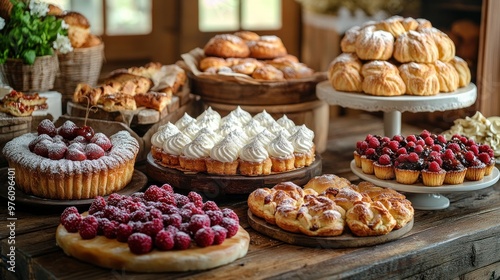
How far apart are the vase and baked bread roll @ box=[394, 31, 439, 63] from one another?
5.35 feet

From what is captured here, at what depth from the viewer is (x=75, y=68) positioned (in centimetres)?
388

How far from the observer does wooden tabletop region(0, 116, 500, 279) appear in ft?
7.73

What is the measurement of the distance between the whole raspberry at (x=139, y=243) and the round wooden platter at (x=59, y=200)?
1.79ft

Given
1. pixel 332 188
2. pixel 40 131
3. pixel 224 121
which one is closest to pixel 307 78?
Answer: pixel 224 121

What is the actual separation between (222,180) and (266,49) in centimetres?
123

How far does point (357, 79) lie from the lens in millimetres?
3479

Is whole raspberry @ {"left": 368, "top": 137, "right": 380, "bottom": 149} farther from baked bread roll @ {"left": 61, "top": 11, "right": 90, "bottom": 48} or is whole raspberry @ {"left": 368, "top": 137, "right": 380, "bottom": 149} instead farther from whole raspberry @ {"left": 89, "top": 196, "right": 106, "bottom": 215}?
baked bread roll @ {"left": 61, "top": 11, "right": 90, "bottom": 48}

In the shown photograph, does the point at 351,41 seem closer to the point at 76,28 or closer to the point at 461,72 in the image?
the point at 461,72

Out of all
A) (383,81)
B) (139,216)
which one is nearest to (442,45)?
(383,81)

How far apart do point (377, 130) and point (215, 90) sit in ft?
3.48

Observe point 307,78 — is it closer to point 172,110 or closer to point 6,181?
point 172,110

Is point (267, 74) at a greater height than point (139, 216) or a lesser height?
greater

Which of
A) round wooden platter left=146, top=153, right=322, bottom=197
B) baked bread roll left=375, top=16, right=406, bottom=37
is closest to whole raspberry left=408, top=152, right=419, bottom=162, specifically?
round wooden platter left=146, top=153, right=322, bottom=197

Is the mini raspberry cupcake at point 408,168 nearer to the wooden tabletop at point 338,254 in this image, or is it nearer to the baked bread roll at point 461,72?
the wooden tabletop at point 338,254
